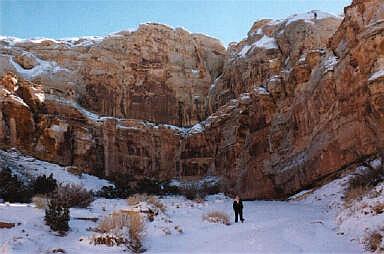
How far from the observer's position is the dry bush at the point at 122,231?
1125 centimetres

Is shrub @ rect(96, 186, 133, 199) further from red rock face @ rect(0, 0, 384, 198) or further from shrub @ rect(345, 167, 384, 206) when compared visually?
shrub @ rect(345, 167, 384, 206)

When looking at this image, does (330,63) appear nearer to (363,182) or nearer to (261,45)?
(363,182)

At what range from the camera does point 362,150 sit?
67.8 feet

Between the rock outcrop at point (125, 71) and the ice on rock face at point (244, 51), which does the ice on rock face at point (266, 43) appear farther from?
the rock outcrop at point (125, 71)

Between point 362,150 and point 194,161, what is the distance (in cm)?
2569

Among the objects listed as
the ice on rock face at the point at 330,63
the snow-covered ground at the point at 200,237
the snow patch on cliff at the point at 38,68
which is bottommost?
the snow-covered ground at the point at 200,237

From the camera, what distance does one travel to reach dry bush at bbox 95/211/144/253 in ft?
36.9

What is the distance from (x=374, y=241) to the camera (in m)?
9.58

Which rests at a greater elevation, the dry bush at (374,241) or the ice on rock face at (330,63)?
the ice on rock face at (330,63)

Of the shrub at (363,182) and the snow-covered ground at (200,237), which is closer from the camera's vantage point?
the snow-covered ground at (200,237)

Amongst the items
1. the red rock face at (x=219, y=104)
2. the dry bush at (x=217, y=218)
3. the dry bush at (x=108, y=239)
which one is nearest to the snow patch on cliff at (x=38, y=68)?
the red rock face at (x=219, y=104)

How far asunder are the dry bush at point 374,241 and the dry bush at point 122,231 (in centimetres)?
576

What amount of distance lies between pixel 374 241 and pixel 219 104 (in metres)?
40.5

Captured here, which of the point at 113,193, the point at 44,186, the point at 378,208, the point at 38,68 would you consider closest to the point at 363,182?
the point at 378,208
